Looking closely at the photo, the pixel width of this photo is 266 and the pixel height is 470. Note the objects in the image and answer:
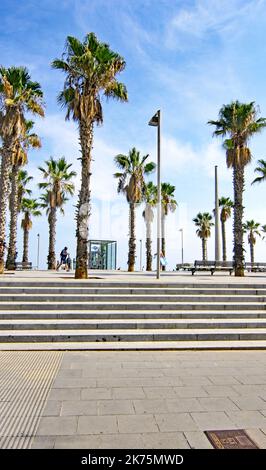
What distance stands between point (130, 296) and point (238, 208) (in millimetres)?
12564

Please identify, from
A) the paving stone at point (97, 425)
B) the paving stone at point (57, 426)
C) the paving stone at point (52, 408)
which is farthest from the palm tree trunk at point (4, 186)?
the paving stone at point (97, 425)

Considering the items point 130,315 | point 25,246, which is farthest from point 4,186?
point 25,246

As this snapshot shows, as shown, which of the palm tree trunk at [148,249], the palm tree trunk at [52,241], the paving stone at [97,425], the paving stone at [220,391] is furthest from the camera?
the palm tree trunk at [148,249]

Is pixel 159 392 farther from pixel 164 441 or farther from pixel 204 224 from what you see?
pixel 204 224

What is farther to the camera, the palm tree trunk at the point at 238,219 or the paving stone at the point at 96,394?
the palm tree trunk at the point at 238,219

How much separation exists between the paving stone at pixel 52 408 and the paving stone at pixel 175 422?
1160 millimetres

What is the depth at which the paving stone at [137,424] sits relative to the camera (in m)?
3.67

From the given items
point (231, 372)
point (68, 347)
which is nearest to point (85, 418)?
point (231, 372)

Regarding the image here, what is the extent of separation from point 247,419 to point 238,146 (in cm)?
1898

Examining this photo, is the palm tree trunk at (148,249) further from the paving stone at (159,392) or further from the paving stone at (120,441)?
the paving stone at (120,441)

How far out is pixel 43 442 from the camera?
3398mm

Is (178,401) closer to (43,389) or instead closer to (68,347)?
(43,389)

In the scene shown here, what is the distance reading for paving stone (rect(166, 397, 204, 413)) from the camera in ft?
14.0

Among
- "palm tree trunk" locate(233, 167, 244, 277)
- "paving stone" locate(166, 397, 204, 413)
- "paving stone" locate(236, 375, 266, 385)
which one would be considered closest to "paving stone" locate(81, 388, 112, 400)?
"paving stone" locate(166, 397, 204, 413)
